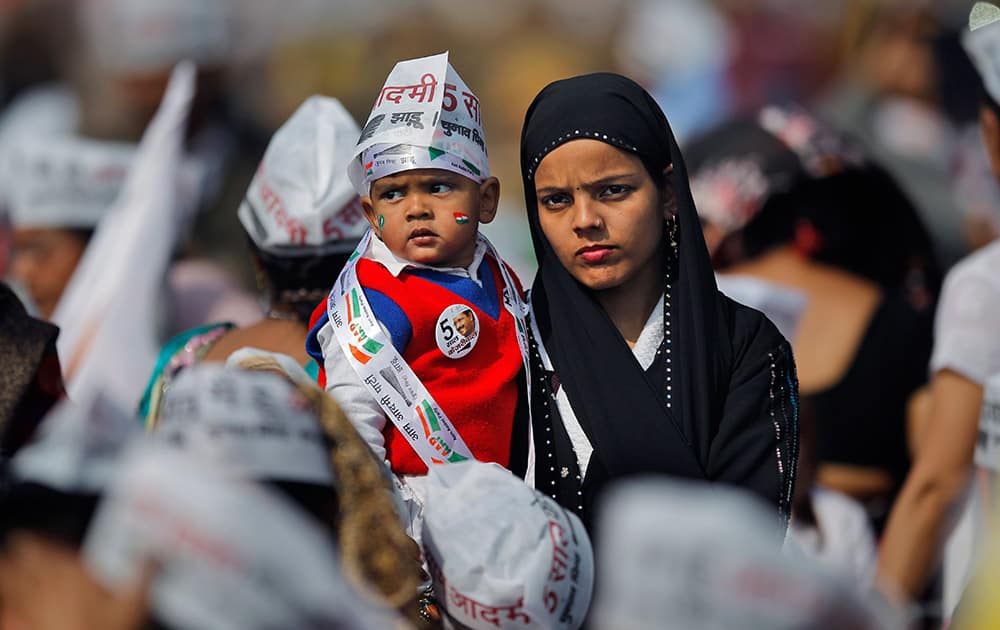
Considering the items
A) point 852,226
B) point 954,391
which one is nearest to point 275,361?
point 954,391

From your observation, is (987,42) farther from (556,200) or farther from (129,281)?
(129,281)

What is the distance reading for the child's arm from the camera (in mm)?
3777

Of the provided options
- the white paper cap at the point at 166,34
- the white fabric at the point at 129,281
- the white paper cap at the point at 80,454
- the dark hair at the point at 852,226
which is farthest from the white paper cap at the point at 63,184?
the white paper cap at the point at 80,454

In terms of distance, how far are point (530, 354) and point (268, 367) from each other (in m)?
0.66

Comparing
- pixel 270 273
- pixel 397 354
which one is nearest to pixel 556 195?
pixel 397 354

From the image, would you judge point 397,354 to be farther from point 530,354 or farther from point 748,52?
point 748,52

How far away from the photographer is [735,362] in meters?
3.99

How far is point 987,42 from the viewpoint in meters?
5.28

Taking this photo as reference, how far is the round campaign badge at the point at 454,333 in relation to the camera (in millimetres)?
3857

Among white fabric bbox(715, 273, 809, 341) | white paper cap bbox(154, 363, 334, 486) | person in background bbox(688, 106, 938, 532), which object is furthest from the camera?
person in background bbox(688, 106, 938, 532)

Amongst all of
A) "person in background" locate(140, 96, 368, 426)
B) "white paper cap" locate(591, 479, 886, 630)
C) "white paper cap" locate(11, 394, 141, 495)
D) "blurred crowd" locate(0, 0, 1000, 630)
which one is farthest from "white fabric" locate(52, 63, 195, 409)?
"white paper cap" locate(591, 479, 886, 630)

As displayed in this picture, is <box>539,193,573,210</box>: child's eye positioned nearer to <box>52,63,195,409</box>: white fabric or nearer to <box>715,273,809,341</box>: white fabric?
<box>52,63,195,409</box>: white fabric

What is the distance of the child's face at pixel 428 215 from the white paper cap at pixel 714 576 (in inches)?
66.2

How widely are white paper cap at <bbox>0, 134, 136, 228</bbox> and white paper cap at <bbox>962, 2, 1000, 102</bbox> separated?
333 cm
